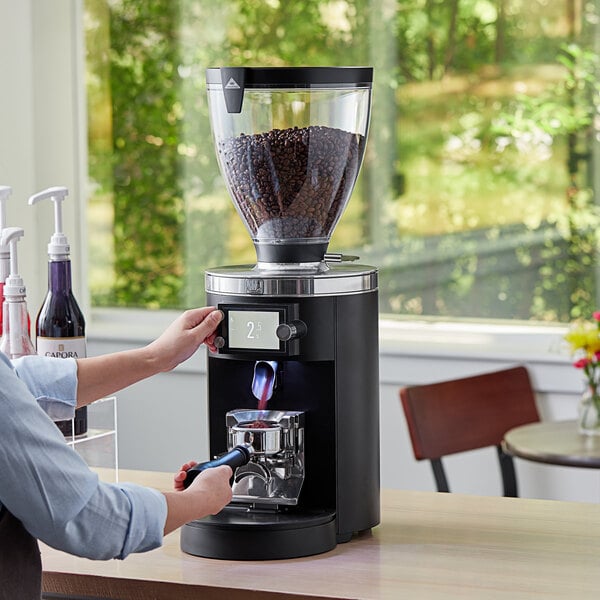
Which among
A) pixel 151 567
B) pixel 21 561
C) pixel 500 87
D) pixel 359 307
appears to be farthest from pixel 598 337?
pixel 21 561

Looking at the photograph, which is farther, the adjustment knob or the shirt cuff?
the adjustment knob

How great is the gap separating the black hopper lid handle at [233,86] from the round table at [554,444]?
145 centimetres

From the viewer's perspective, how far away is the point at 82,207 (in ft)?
12.1

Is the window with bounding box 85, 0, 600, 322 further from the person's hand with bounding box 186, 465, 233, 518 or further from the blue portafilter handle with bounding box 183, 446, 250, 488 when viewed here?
the person's hand with bounding box 186, 465, 233, 518

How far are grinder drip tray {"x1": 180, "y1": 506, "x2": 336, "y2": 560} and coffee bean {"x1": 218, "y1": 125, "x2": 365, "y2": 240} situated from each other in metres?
0.37

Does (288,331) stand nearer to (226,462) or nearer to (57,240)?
(226,462)

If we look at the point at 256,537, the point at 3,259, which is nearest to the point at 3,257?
the point at 3,259

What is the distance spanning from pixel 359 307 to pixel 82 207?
2.32 metres

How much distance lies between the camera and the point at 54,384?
1462 mm

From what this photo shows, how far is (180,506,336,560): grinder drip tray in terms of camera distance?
1.43 m

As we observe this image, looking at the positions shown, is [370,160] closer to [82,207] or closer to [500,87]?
[500,87]

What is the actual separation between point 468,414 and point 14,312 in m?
1.65

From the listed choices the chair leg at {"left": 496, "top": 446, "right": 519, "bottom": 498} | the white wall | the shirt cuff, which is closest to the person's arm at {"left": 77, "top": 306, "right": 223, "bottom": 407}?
the shirt cuff

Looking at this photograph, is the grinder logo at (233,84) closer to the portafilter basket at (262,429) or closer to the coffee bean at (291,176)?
the coffee bean at (291,176)
